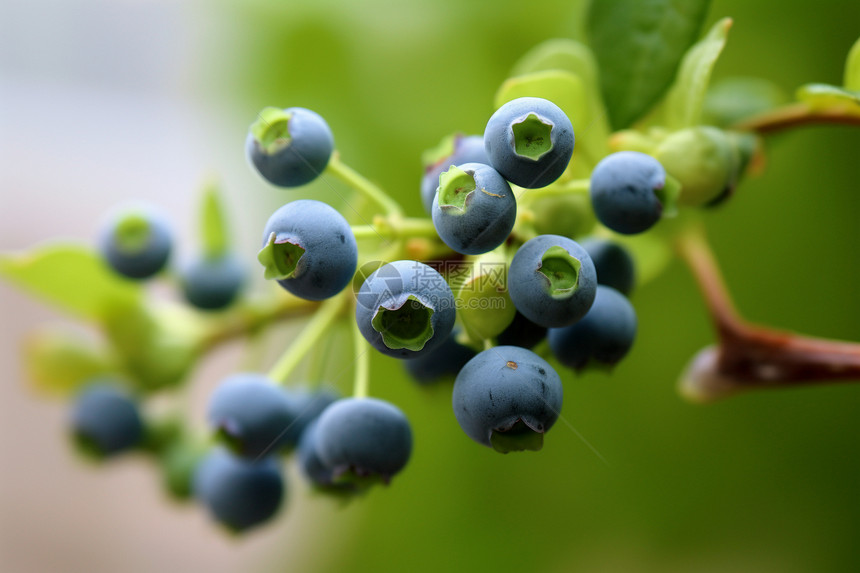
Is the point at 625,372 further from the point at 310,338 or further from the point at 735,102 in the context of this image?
the point at 310,338

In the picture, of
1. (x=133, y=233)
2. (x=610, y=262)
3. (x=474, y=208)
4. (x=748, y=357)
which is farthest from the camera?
(x=133, y=233)

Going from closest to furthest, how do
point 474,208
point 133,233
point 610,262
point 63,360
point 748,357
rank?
point 474,208 < point 610,262 < point 748,357 < point 133,233 < point 63,360

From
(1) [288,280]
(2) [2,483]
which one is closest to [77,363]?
(1) [288,280]

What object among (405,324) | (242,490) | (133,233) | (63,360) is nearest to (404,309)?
(405,324)

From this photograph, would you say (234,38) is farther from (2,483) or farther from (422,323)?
(2,483)

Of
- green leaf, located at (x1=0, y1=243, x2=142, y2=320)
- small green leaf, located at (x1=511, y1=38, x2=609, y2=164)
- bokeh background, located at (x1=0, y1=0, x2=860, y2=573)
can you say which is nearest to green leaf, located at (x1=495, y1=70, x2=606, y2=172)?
small green leaf, located at (x1=511, y1=38, x2=609, y2=164)

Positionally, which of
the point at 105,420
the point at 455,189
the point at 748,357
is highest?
the point at 455,189

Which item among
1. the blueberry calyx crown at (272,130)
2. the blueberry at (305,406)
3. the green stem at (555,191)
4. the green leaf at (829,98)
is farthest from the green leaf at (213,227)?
the green leaf at (829,98)
